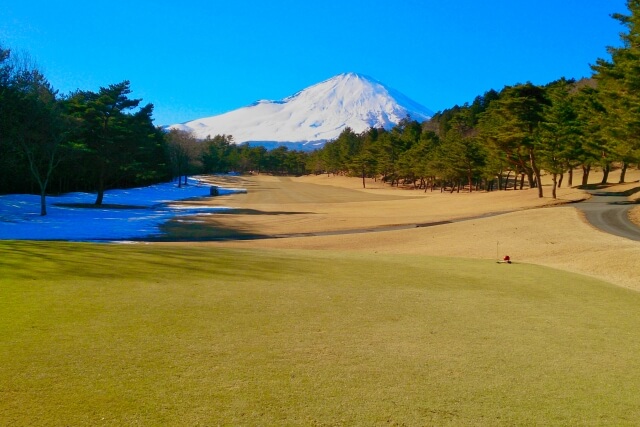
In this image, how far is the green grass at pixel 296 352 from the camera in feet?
15.1

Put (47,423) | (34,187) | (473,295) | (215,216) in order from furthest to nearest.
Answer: (34,187) → (215,216) → (473,295) → (47,423)

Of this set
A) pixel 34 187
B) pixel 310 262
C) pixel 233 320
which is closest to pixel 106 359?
pixel 233 320

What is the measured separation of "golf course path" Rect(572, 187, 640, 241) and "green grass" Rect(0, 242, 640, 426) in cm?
2111

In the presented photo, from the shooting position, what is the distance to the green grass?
4.61 m

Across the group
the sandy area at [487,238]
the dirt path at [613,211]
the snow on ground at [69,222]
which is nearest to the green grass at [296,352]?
the sandy area at [487,238]

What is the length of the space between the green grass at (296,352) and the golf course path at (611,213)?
2111 centimetres

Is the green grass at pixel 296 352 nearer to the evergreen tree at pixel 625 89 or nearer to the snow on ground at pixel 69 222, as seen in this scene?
the snow on ground at pixel 69 222

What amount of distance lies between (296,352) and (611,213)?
38717 millimetres

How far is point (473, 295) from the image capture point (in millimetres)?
11383

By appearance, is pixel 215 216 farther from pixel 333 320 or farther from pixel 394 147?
pixel 394 147

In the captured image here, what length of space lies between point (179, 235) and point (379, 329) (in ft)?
94.0

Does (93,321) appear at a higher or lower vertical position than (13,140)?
lower

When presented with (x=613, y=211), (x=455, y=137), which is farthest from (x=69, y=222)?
(x=455, y=137)

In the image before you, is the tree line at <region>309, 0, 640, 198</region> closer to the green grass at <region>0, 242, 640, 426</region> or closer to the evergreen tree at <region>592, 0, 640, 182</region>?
the evergreen tree at <region>592, 0, 640, 182</region>
